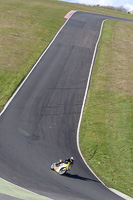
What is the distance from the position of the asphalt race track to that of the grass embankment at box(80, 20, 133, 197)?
0.97 m

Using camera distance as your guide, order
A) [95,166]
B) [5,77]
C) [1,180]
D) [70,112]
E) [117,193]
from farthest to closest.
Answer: [5,77]
[70,112]
[95,166]
[117,193]
[1,180]

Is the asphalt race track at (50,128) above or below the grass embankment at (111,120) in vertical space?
above

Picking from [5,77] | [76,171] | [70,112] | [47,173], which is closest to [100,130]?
[70,112]

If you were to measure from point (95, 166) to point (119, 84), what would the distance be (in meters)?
15.5

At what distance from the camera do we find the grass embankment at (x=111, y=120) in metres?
19.3

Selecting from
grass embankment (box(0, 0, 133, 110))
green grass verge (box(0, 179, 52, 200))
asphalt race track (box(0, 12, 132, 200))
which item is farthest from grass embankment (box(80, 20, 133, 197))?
grass embankment (box(0, 0, 133, 110))

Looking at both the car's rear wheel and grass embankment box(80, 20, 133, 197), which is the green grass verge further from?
grass embankment box(80, 20, 133, 197)

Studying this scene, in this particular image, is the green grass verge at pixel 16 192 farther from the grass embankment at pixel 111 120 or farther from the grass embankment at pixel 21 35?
the grass embankment at pixel 21 35

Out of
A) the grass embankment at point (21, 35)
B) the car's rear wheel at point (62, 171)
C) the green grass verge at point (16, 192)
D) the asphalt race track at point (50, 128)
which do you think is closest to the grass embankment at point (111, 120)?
the asphalt race track at point (50, 128)

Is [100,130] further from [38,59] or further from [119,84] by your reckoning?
[38,59]

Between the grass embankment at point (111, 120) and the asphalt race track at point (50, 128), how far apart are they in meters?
0.97

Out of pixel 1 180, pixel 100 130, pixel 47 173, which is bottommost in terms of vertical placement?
pixel 100 130

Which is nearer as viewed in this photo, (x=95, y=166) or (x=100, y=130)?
(x=95, y=166)

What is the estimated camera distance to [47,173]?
52.6 feet
